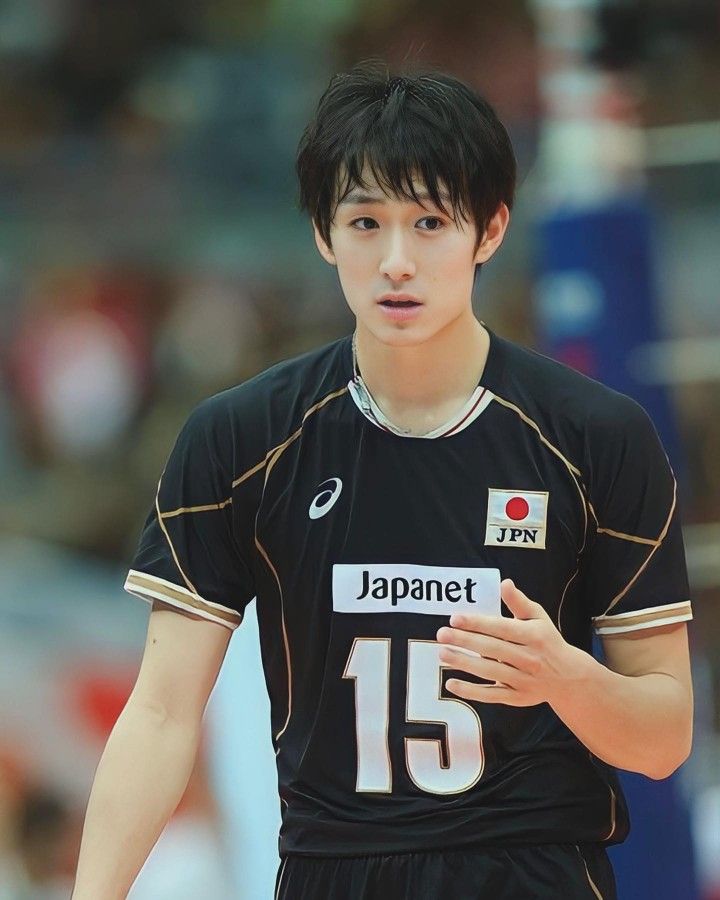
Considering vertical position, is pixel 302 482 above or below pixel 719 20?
below

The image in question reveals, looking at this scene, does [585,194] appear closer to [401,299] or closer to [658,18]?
[401,299]

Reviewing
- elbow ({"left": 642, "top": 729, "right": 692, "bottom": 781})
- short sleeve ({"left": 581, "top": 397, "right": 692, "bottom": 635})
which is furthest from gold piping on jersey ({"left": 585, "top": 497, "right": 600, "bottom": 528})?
elbow ({"left": 642, "top": 729, "right": 692, "bottom": 781})

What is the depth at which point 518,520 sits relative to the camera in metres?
2.48

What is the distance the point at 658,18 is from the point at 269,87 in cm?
217

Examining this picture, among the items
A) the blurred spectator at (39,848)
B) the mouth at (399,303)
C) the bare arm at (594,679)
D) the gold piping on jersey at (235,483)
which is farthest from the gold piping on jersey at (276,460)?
the blurred spectator at (39,848)

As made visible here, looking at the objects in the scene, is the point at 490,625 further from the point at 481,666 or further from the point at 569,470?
the point at 569,470

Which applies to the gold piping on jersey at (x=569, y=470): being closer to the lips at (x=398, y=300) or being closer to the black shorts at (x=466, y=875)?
the lips at (x=398, y=300)

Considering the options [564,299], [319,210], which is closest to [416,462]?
[319,210]

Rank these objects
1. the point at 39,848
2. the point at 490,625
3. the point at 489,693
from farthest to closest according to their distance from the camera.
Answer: the point at 39,848 < the point at 489,693 < the point at 490,625

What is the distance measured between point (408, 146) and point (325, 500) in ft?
1.84

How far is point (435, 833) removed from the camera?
2.47m

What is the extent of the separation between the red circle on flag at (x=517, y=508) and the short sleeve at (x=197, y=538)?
43cm

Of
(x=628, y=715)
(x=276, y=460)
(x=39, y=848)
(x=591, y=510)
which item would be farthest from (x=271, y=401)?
(x=39, y=848)

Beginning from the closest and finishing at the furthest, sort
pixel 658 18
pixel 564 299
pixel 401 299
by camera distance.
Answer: pixel 401 299
pixel 564 299
pixel 658 18
